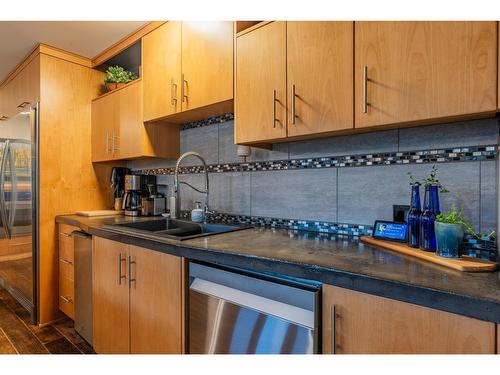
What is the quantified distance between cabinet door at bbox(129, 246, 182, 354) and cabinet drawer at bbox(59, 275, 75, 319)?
1.05m

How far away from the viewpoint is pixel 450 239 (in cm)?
99

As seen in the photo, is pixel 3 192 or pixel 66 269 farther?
pixel 3 192

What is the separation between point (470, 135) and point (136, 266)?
1661 millimetres

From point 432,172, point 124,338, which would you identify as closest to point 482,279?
point 432,172

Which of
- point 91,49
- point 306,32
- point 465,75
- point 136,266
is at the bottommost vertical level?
point 136,266

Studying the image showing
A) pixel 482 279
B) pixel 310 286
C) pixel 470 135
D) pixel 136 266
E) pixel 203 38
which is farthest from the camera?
pixel 203 38

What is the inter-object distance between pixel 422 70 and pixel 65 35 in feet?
8.43

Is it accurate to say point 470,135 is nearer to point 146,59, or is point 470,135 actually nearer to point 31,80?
point 146,59

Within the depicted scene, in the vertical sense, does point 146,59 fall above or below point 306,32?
→ above

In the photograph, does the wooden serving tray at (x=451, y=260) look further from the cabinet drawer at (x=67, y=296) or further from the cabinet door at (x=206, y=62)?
the cabinet drawer at (x=67, y=296)

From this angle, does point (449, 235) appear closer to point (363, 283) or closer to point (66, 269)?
point (363, 283)

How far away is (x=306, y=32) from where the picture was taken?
1.33 metres

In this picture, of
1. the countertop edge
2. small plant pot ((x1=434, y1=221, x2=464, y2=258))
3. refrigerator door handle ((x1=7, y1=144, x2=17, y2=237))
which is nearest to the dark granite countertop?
the countertop edge

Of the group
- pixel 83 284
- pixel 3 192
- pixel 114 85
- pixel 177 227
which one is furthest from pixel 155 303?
pixel 3 192
